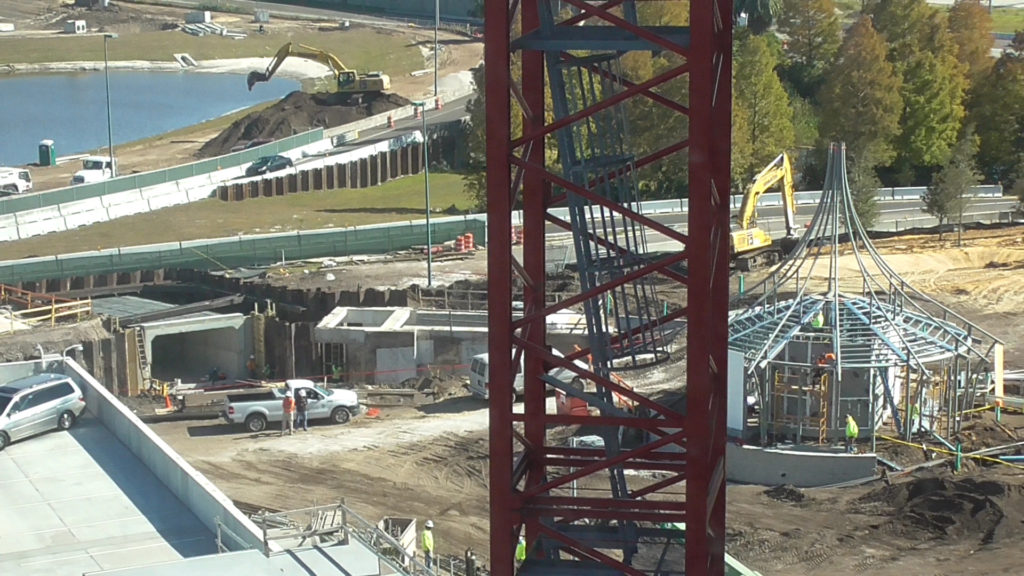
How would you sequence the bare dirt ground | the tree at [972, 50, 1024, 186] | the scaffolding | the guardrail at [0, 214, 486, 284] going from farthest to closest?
the tree at [972, 50, 1024, 186] → the guardrail at [0, 214, 486, 284] → the scaffolding → the bare dirt ground

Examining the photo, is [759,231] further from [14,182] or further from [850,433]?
[14,182]

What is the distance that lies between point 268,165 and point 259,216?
292 inches

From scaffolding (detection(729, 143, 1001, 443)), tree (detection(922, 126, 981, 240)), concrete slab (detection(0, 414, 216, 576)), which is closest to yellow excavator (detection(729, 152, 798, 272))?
tree (detection(922, 126, 981, 240))

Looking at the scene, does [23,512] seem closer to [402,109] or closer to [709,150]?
[709,150]

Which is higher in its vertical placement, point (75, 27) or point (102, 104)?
point (75, 27)

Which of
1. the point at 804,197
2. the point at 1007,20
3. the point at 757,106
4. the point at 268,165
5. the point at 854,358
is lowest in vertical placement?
the point at 854,358

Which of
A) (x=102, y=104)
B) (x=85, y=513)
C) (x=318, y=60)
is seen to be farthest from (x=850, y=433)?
(x=102, y=104)

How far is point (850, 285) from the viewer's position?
1911 inches

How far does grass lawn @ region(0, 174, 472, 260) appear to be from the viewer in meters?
58.4

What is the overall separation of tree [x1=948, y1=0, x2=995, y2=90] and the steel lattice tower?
195ft

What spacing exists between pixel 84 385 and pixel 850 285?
95.1ft

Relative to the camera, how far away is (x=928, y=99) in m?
65.6

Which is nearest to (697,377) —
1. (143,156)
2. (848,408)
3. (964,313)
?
(848,408)

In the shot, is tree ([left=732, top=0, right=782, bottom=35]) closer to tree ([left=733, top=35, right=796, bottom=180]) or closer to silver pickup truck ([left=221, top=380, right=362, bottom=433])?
tree ([left=733, top=35, right=796, bottom=180])
